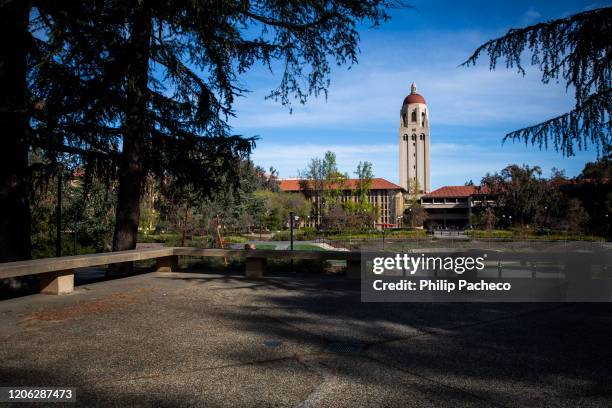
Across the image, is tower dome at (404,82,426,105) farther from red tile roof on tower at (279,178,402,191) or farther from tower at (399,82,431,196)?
red tile roof on tower at (279,178,402,191)

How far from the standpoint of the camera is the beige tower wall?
406 feet

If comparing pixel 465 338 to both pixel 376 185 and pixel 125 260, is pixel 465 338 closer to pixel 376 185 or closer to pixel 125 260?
pixel 125 260

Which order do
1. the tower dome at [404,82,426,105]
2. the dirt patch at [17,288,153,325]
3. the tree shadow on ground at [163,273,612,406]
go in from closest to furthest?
the tree shadow on ground at [163,273,612,406] → the dirt patch at [17,288,153,325] → the tower dome at [404,82,426,105]

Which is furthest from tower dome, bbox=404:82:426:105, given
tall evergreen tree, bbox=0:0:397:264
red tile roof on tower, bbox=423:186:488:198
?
tall evergreen tree, bbox=0:0:397:264

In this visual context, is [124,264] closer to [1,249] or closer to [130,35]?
[1,249]

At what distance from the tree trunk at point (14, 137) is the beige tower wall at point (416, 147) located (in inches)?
4729

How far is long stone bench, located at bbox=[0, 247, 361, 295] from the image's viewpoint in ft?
21.7

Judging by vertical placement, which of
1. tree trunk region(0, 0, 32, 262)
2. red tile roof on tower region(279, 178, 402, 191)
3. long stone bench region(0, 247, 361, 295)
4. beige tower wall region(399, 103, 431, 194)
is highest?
beige tower wall region(399, 103, 431, 194)

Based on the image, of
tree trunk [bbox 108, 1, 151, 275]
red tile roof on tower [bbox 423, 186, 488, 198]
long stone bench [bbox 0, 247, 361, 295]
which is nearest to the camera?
long stone bench [bbox 0, 247, 361, 295]

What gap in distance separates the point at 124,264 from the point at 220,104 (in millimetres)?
4006

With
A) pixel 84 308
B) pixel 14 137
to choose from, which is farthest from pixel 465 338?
pixel 14 137

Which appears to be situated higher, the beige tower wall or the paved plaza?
the beige tower wall

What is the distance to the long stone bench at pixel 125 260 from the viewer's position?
21.7 feet

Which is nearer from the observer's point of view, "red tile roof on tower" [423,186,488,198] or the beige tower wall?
"red tile roof on tower" [423,186,488,198]
